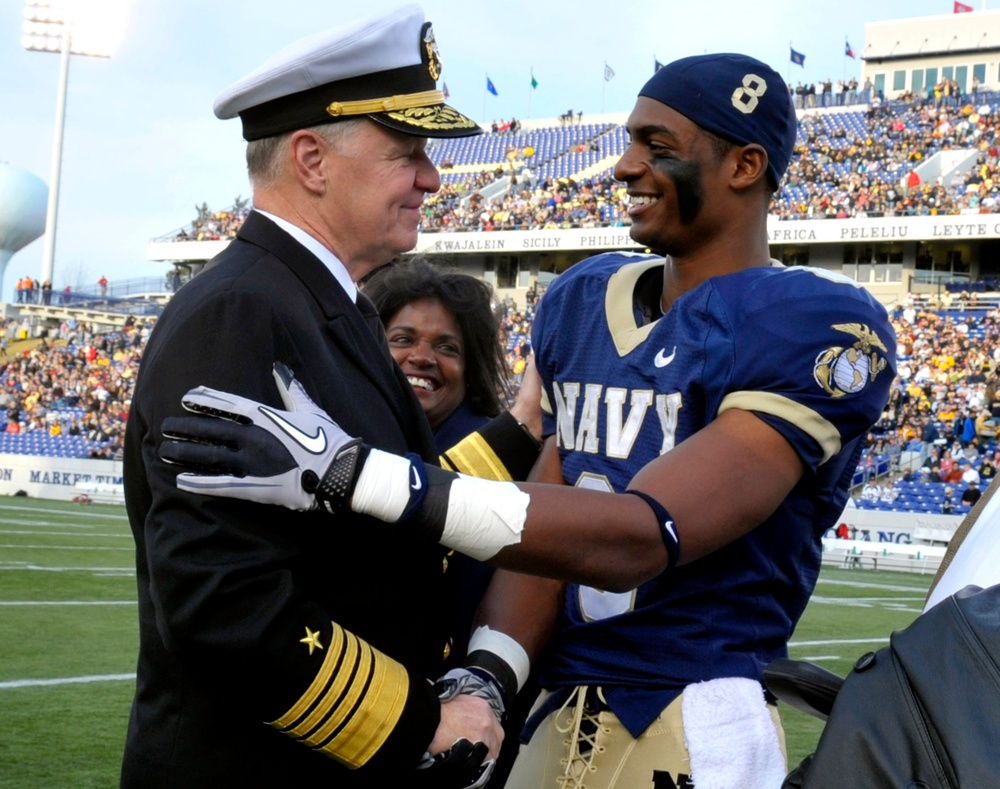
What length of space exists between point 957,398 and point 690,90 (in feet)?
73.4

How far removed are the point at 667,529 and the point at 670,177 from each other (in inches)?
29.9

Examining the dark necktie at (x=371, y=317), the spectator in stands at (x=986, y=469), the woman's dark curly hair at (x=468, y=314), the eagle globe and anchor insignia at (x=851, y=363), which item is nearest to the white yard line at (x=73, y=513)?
the spectator in stands at (x=986, y=469)

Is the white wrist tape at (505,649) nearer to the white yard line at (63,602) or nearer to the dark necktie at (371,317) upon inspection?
the dark necktie at (371,317)

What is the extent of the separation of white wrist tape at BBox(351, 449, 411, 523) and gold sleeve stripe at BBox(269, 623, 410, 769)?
0.68 ft

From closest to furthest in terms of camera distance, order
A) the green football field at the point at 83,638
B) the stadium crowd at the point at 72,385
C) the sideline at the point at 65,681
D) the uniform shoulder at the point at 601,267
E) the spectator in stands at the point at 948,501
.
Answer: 1. the uniform shoulder at the point at 601,267
2. the green football field at the point at 83,638
3. the sideline at the point at 65,681
4. the spectator in stands at the point at 948,501
5. the stadium crowd at the point at 72,385

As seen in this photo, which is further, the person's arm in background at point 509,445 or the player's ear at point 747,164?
the person's arm in background at point 509,445

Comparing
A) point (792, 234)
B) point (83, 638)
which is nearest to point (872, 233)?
point (792, 234)

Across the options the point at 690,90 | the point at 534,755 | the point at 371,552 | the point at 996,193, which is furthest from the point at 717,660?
the point at 996,193

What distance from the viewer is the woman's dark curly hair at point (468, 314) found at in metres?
3.81

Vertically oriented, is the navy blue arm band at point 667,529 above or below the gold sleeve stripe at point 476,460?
above

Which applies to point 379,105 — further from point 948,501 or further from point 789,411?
point 948,501

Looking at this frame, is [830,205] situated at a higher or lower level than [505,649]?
higher

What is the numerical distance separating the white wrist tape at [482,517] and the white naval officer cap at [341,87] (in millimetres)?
668

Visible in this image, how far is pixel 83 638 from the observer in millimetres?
8164
